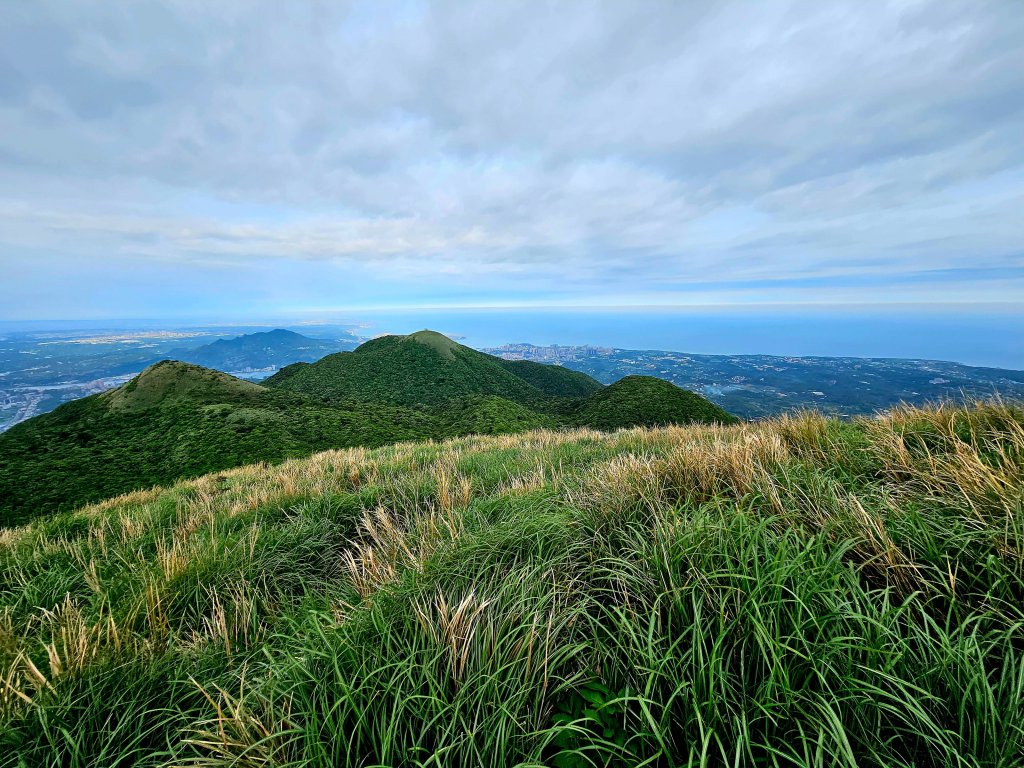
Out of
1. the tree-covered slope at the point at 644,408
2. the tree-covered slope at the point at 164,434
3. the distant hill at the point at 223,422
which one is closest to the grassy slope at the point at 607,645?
the tree-covered slope at the point at 164,434

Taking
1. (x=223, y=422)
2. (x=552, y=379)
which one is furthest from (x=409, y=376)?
(x=223, y=422)

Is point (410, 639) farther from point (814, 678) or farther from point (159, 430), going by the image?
point (159, 430)

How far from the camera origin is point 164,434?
28.2 meters

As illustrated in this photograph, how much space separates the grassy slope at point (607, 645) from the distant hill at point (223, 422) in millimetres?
23159

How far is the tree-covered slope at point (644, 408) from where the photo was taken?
121ft

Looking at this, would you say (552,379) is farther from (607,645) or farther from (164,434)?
(607,645)

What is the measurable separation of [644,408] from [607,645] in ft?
129

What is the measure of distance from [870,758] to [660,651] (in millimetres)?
684

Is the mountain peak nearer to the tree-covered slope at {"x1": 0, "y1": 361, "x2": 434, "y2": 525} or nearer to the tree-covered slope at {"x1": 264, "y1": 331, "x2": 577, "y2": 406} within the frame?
the tree-covered slope at {"x1": 264, "y1": 331, "x2": 577, "y2": 406}

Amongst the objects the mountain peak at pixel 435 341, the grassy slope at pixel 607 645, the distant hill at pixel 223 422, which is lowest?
the distant hill at pixel 223 422

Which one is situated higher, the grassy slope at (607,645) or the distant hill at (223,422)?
the grassy slope at (607,645)

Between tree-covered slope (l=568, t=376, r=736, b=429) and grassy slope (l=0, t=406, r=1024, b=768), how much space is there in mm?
33397

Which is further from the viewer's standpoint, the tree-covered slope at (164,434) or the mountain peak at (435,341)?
the mountain peak at (435,341)

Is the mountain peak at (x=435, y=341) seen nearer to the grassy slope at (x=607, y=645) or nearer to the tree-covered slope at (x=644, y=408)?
the tree-covered slope at (x=644, y=408)
